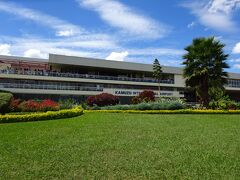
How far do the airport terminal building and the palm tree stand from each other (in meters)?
9.15

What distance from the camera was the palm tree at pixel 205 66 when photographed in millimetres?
35500

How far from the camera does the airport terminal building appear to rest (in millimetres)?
46312

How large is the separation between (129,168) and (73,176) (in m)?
1.39

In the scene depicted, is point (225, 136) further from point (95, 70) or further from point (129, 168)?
point (95, 70)

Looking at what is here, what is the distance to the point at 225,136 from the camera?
13719 mm

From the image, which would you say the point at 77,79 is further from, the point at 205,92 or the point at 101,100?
the point at 205,92

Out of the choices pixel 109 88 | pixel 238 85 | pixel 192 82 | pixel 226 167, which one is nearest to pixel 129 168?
pixel 226 167

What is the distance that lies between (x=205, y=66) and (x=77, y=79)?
20427 mm

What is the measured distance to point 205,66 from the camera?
117 feet

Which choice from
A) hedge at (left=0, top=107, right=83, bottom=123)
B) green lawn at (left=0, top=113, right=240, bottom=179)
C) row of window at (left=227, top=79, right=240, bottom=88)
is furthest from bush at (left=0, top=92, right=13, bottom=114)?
row of window at (left=227, top=79, right=240, bottom=88)

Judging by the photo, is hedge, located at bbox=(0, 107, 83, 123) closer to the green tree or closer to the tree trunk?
the tree trunk

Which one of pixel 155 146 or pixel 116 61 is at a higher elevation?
pixel 116 61

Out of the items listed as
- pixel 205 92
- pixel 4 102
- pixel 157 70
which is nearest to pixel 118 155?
pixel 4 102

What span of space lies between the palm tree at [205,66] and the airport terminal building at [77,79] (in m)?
9.15
